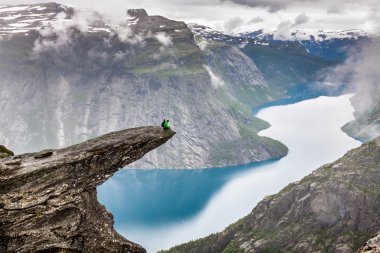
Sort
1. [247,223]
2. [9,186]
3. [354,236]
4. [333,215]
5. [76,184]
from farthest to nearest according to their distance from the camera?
[247,223] → [333,215] → [354,236] → [76,184] → [9,186]

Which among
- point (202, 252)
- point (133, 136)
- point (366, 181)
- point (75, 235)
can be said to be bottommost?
point (202, 252)

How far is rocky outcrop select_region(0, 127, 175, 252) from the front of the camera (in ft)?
99.5

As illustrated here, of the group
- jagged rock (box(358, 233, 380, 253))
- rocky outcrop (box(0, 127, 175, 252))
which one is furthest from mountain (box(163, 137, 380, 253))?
jagged rock (box(358, 233, 380, 253))

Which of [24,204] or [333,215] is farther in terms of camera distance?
[333,215]

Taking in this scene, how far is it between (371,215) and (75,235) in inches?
6643

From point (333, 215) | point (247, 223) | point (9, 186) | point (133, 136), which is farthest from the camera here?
point (247, 223)

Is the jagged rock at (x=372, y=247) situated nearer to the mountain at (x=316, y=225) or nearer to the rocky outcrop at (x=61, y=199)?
the rocky outcrop at (x=61, y=199)

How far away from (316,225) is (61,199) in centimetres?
16946

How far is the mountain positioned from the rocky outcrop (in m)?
147

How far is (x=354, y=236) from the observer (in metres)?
172

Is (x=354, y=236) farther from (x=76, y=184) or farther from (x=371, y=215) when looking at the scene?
(x=76, y=184)

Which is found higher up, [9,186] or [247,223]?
[9,186]

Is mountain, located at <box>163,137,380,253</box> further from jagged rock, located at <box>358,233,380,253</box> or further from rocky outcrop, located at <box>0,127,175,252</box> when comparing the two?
jagged rock, located at <box>358,233,380,253</box>

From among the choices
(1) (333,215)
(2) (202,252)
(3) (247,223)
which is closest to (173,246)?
(2) (202,252)
